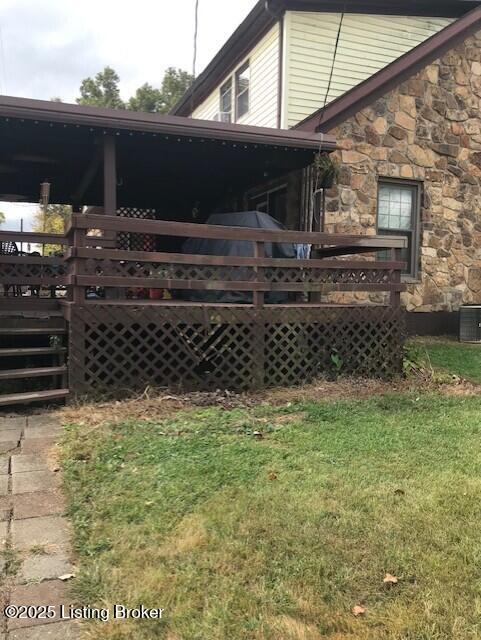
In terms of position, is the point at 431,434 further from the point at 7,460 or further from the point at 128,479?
the point at 7,460

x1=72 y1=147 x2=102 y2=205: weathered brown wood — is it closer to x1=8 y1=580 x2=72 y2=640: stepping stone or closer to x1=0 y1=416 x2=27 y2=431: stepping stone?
x1=0 y1=416 x2=27 y2=431: stepping stone

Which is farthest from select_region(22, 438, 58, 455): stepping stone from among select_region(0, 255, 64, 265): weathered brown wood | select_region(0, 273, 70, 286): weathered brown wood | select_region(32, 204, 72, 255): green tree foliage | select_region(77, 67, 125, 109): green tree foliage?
select_region(77, 67, 125, 109): green tree foliage

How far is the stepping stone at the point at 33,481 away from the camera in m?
3.50

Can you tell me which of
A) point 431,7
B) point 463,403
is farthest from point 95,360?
point 431,7

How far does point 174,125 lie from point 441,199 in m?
5.30

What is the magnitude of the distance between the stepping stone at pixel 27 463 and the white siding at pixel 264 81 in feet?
27.7

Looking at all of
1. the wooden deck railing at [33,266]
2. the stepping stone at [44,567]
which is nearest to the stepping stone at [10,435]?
the stepping stone at [44,567]

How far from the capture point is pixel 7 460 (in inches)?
158

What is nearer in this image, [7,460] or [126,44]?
[7,460]

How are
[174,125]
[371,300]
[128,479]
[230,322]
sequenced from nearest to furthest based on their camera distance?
[128,479]
[230,322]
[174,125]
[371,300]

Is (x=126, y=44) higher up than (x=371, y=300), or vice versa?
(x=126, y=44)

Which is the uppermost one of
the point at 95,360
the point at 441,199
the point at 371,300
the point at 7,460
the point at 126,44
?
the point at 126,44

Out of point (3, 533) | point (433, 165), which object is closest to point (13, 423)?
point (3, 533)

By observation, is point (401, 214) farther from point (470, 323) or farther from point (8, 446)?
point (8, 446)
